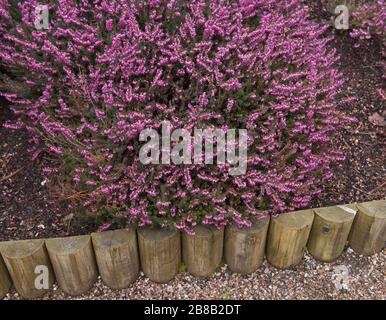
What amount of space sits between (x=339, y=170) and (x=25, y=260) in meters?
1.98

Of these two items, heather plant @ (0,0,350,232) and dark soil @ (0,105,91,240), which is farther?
dark soil @ (0,105,91,240)

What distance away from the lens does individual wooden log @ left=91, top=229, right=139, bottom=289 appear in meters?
2.57

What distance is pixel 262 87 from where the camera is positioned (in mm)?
2742

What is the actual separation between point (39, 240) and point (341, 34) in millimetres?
2691

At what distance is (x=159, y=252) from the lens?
264 centimetres

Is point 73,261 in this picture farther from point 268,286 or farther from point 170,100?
point 268,286

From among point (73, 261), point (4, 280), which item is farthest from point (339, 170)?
point (4, 280)

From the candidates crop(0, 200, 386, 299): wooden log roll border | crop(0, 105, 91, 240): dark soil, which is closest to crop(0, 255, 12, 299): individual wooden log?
crop(0, 200, 386, 299): wooden log roll border

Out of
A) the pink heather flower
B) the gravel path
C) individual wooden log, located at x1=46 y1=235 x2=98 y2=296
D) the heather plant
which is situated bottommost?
the gravel path

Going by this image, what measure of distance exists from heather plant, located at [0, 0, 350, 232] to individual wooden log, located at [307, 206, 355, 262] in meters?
0.14

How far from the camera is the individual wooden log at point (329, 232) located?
2.77 m

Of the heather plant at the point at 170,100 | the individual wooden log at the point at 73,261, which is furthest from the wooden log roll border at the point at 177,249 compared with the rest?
the heather plant at the point at 170,100

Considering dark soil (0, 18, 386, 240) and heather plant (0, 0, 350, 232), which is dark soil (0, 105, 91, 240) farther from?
heather plant (0, 0, 350, 232)

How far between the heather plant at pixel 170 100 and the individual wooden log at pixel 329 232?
14 cm
